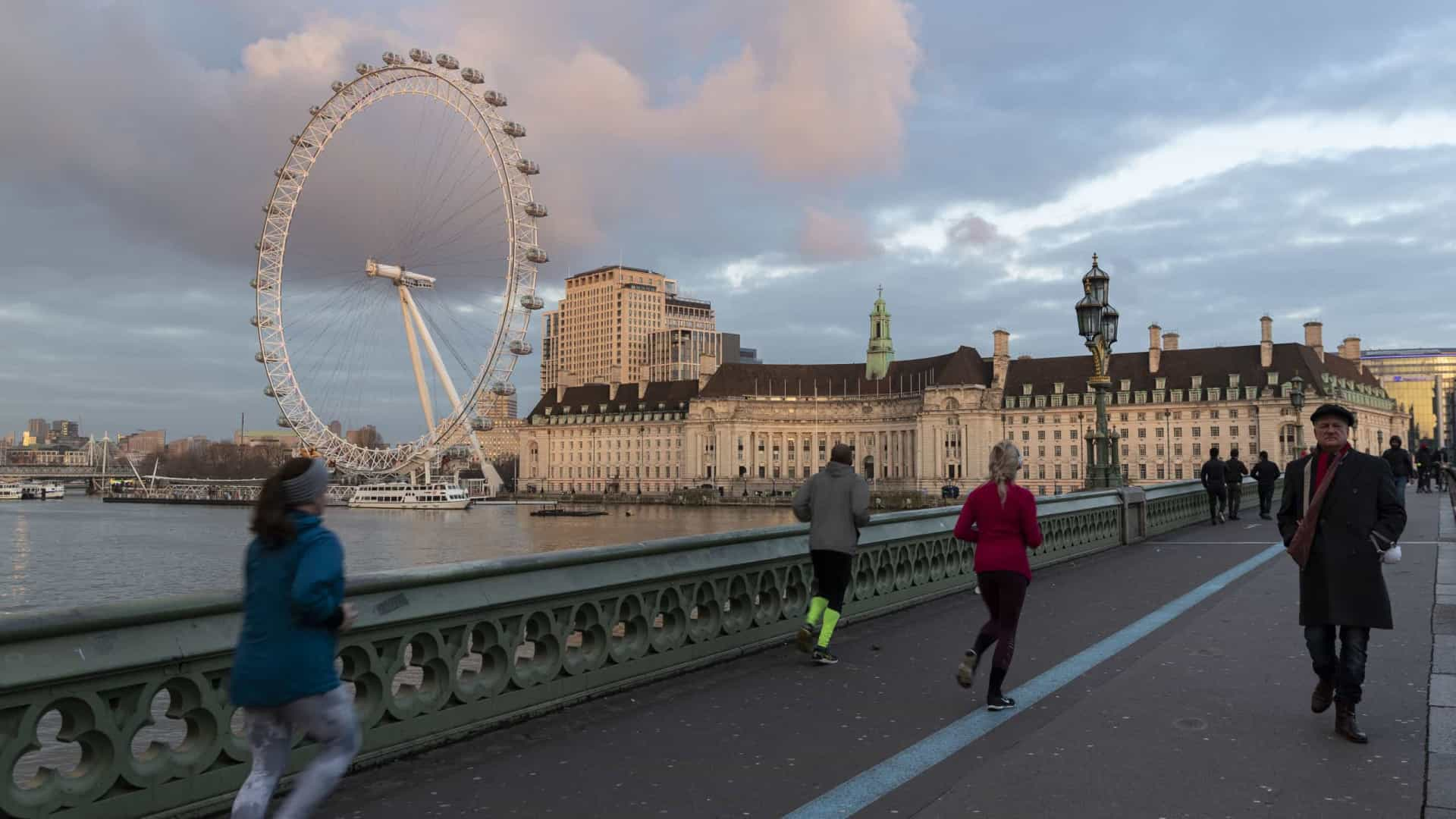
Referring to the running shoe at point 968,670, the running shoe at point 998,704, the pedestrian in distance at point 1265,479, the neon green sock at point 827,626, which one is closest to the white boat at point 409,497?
the pedestrian in distance at point 1265,479

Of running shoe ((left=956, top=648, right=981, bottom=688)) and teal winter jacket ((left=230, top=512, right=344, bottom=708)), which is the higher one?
teal winter jacket ((left=230, top=512, right=344, bottom=708))

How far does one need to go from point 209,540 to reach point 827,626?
252 ft

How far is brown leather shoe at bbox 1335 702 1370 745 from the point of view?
739 centimetres

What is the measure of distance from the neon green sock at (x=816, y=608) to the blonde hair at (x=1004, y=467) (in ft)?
8.09

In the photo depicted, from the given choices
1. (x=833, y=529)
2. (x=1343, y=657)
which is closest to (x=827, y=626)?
(x=833, y=529)

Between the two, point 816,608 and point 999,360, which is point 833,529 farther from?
point 999,360

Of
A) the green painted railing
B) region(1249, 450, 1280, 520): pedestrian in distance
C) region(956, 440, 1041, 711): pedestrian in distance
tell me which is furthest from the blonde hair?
region(1249, 450, 1280, 520): pedestrian in distance

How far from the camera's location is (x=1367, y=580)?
24.8 feet

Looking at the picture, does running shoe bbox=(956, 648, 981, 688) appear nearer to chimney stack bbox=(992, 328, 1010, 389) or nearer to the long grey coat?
the long grey coat

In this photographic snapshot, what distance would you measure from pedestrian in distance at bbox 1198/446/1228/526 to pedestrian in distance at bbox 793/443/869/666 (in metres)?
22.3

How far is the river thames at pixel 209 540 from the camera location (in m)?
44.5

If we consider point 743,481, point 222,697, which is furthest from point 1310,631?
point 743,481

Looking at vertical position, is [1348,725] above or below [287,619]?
below

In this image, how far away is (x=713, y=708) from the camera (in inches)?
340
